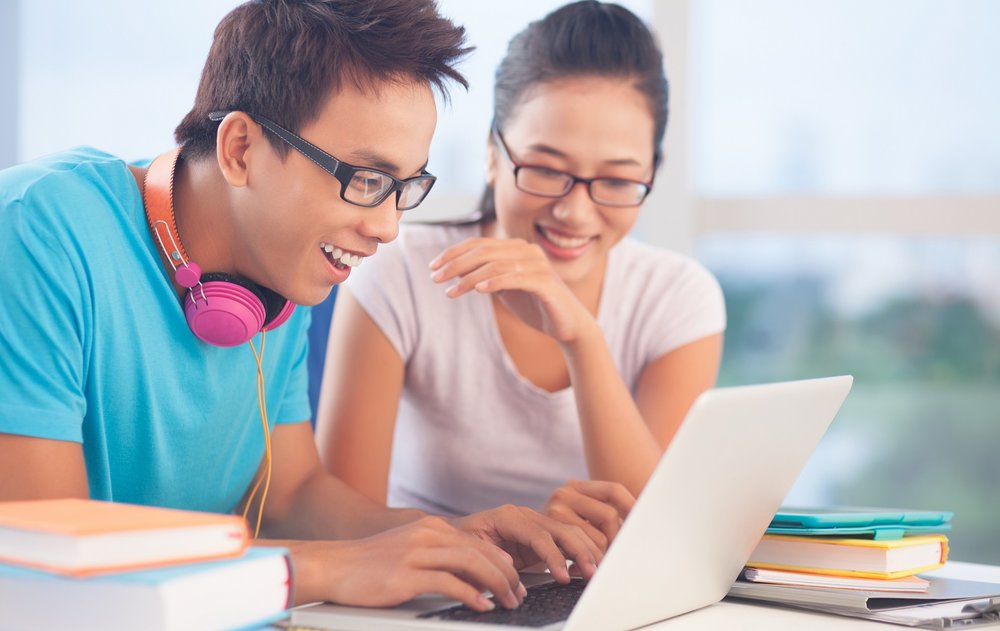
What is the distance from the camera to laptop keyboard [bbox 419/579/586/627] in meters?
0.93

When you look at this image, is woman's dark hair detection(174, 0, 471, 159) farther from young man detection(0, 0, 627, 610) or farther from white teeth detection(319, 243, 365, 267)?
white teeth detection(319, 243, 365, 267)

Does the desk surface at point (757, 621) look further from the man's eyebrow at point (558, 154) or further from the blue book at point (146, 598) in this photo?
the man's eyebrow at point (558, 154)

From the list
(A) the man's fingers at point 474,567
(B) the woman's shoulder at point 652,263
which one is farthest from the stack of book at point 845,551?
(B) the woman's shoulder at point 652,263

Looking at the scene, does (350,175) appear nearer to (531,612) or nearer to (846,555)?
(531,612)

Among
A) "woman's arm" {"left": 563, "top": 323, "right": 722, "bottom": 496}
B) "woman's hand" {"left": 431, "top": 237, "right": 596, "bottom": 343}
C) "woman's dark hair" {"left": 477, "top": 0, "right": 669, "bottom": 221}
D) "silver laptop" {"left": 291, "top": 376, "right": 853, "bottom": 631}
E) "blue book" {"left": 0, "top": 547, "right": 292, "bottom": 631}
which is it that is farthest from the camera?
"woman's dark hair" {"left": 477, "top": 0, "right": 669, "bottom": 221}

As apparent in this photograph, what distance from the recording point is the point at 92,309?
1.19m

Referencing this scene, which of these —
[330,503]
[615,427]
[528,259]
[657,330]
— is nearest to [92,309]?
[330,503]

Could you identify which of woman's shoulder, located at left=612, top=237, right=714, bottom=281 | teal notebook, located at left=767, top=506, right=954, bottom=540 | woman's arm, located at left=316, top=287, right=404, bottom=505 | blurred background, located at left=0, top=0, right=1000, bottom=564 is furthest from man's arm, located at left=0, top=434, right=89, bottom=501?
blurred background, located at left=0, top=0, right=1000, bottom=564

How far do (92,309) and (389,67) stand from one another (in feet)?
1.47

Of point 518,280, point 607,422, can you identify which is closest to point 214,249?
point 518,280

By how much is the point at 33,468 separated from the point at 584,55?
112 centimetres

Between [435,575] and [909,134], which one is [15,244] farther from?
[909,134]

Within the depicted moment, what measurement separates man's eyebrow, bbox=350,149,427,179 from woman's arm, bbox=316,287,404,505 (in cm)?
56

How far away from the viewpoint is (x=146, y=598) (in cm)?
74
